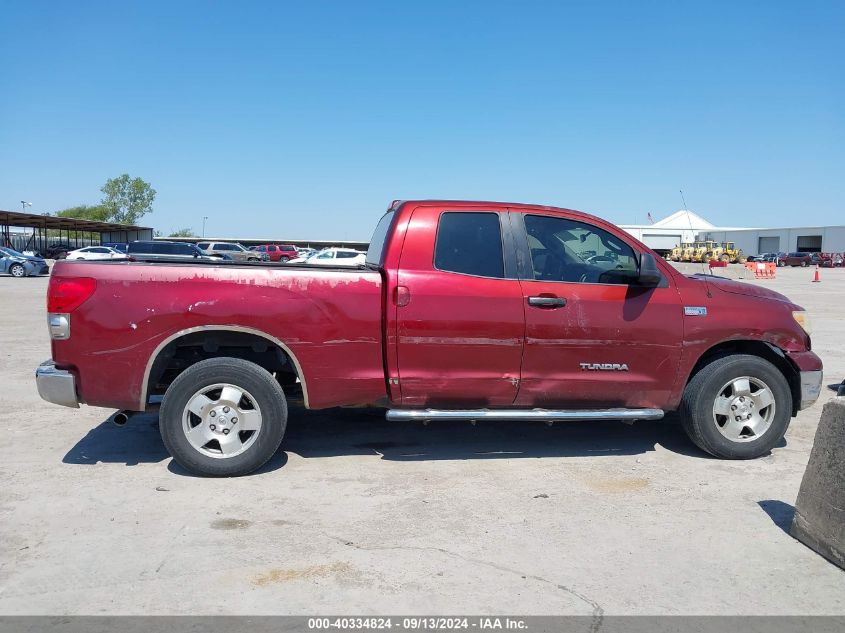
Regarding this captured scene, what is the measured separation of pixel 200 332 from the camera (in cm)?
492

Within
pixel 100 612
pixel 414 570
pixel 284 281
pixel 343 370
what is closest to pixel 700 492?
pixel 414 570

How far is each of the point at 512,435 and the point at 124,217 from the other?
389ft

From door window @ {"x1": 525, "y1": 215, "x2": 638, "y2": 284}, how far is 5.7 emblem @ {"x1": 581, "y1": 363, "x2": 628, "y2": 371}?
2.04 ft

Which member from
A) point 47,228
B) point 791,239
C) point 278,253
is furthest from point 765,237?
point 47,228

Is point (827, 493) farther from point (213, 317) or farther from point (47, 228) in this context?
point (47, 228)

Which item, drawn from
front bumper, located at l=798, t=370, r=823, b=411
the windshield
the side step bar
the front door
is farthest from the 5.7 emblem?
the windshield

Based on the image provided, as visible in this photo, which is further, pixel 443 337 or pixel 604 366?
pixel 604 366

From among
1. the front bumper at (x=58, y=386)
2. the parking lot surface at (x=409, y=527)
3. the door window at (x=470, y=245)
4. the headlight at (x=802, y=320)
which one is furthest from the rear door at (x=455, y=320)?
the headlight at (x=802, y=320)

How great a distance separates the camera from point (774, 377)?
5.36m

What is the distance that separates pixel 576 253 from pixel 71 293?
145 inches

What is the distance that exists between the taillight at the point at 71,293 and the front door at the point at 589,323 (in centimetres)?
306

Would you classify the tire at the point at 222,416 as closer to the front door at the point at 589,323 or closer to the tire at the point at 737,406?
the front door at the point at 589,323

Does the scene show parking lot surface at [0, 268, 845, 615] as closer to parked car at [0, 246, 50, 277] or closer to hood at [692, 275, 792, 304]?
hood at [692, 275, 792, 304]

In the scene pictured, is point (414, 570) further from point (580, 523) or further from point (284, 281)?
point (284, 281)
